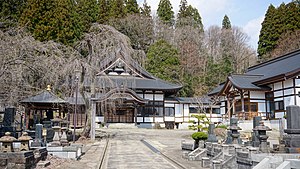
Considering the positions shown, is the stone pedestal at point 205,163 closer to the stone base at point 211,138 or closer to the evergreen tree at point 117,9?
the stone base at point 211,138

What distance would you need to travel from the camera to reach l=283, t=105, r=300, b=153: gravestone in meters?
8.13

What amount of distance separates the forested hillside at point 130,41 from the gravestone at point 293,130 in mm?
11085

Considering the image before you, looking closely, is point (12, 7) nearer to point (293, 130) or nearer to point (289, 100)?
point (289, 100)

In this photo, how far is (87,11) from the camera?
138 feet

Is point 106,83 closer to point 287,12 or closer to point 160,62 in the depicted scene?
point 160,62

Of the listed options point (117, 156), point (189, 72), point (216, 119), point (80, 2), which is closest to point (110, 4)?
point (80, 2)

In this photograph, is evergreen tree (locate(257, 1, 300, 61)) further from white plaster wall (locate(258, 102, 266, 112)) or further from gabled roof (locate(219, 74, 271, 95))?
white plaster wall (locate(258, 102, 266, 112))

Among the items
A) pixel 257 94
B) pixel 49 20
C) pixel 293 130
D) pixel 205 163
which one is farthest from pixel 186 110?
pixel 293 130

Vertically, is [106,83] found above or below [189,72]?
below

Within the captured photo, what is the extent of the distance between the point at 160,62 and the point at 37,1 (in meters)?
17.0

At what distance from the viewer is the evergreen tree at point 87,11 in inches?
1612

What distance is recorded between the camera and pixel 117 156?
13.0 m

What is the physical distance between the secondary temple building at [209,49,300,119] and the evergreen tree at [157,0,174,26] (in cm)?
2330

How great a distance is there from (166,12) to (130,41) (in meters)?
32.4
